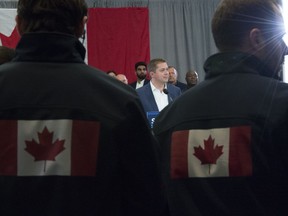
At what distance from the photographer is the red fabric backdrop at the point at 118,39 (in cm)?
808

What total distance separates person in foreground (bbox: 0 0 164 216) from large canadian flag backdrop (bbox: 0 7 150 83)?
6.95 meters

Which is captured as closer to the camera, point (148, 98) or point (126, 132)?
point (126, 132)

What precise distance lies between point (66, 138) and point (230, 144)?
0.39 metres

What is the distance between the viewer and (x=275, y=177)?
3.78 feet

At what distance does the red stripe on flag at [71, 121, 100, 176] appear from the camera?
3.60ft

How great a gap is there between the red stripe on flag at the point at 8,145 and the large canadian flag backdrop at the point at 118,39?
6996 mm

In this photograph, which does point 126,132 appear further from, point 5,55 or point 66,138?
point 5,55

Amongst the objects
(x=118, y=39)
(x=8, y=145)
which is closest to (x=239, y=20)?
(x=8, y=145)

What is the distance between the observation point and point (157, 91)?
4988mm

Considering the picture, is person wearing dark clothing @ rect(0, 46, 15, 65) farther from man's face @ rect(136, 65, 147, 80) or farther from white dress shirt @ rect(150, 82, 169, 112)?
man's face @ rect(136, 65, 147, 80)

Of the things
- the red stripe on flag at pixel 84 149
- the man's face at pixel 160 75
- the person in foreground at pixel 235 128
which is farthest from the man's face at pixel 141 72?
the red stripe on flag at pixel 84 149

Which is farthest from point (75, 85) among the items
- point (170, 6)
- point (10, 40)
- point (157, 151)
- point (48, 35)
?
point (170, 6)

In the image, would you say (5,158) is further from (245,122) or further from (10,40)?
(10,40)

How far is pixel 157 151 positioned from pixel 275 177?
0.28m
